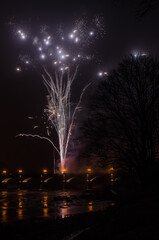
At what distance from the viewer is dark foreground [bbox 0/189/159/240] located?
6.46 metres

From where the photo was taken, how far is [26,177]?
48719mm

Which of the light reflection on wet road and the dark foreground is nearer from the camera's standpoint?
the dark foreground

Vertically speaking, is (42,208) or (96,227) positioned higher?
(42,208)

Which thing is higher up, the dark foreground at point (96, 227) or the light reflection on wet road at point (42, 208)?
the light reflection on wet road at point (42, 208)

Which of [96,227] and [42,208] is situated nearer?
[96,227]

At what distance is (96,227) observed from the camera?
885 centimetres

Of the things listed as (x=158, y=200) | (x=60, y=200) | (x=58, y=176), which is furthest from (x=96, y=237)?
(x=58, y=176)

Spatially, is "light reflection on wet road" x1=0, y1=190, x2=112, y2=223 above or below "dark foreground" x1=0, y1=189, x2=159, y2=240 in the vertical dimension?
above

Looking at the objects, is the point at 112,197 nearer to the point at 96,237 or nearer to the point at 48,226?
the point at 48,226

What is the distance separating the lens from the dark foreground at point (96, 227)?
21.2 feet

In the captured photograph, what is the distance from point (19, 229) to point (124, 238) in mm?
5103

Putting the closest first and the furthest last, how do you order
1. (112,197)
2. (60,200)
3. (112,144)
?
(112,144) < (60,200) < (112,197)

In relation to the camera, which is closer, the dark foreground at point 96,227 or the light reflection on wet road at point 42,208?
the dark foreground at point 96,227

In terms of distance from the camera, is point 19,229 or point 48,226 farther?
point 48,226
